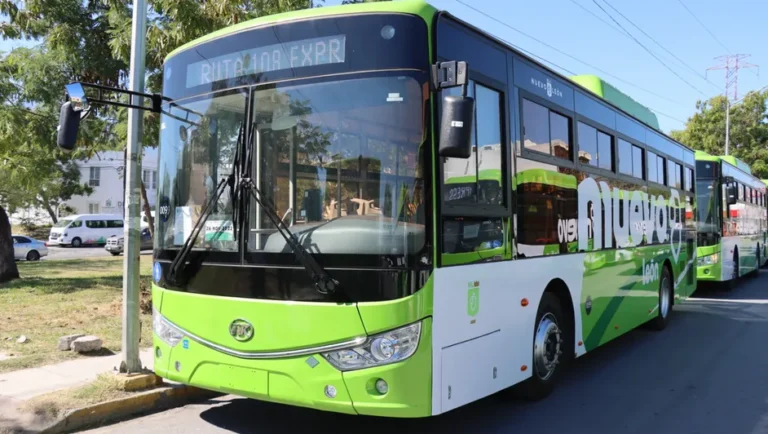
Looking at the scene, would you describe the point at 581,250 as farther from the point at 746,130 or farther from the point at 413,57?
the point at 746,130

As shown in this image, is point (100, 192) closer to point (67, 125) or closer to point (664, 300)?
point (664, 300)

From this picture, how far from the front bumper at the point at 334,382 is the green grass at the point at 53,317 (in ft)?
12.7

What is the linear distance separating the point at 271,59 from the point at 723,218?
14.6m

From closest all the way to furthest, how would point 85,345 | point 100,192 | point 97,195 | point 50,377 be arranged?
point 50,377
point 85,345
point 97,195
point 100,192

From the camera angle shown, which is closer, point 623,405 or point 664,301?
point 623,405

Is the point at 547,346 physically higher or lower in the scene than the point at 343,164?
lower

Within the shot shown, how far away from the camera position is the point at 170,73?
5.44m

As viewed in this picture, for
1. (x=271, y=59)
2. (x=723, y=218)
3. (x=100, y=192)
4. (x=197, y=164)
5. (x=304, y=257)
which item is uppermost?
(x=100, y=192)

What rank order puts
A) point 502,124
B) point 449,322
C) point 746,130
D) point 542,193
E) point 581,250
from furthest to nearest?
1. point 746,130
2. point 581,250
3. point 542,193
4. point 502,124
5. point 449,322

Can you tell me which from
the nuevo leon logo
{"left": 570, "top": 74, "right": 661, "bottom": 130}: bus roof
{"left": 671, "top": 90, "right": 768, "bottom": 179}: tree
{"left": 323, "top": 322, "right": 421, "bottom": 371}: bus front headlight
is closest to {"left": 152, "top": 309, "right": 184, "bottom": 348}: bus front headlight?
{"left": 323, "top": 322, "right": 421, "bottom": 371}: bus front headlight

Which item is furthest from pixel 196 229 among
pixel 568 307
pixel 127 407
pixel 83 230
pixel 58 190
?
pixel 58 190

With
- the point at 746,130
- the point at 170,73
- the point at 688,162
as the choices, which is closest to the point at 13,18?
the point at 170,73

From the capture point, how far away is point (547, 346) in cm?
614

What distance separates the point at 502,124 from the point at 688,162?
848 cm
